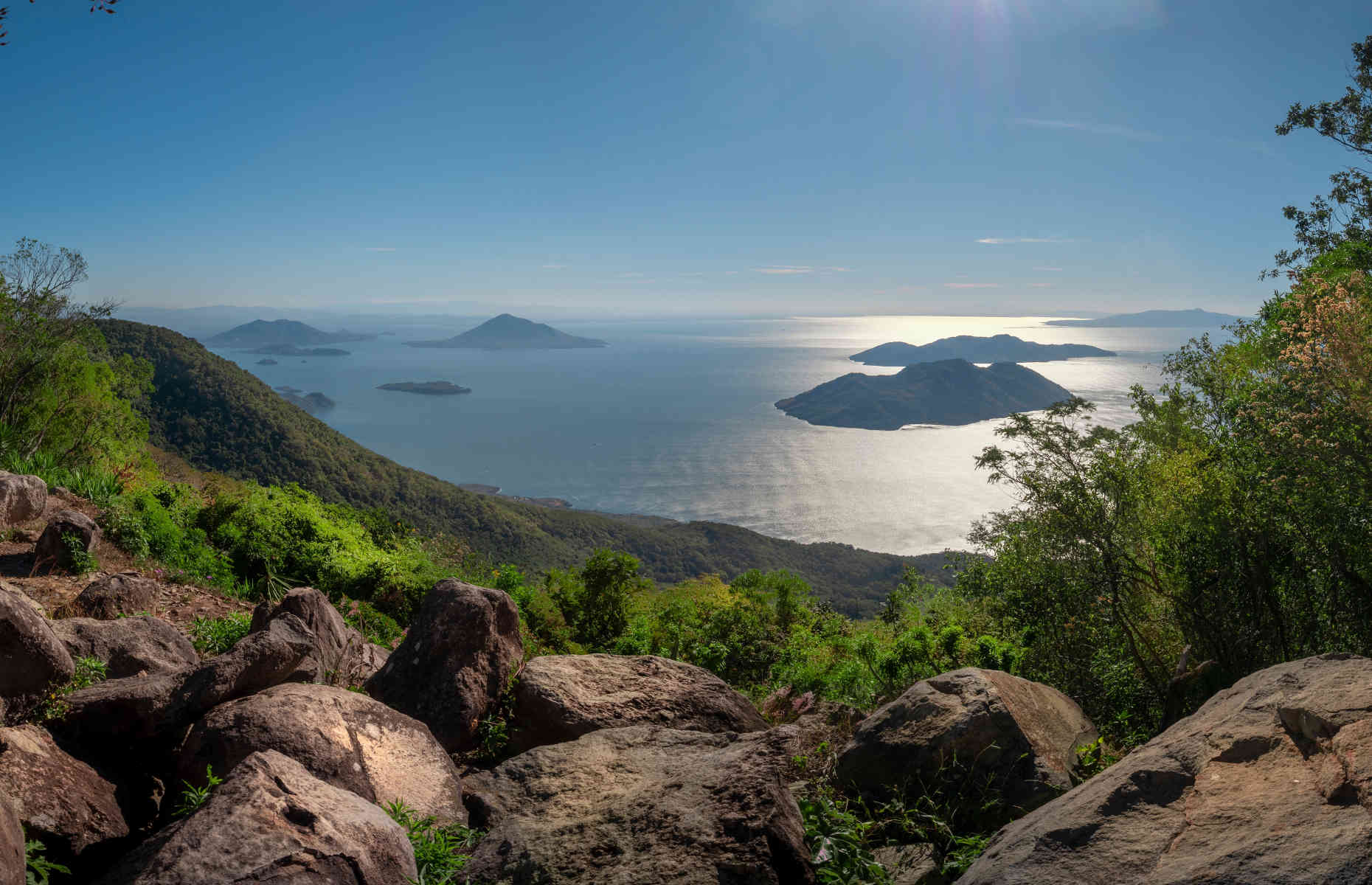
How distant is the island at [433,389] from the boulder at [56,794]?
190527 millimetres

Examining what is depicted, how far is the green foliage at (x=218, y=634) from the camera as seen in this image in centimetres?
716

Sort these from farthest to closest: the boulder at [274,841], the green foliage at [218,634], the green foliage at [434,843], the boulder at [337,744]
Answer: the green foliage at [218,634] → the boulder at [337,744] → the green foliage at [434,843] → the boulder at [274,841]

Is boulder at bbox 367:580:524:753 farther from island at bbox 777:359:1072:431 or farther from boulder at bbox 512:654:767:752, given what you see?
island at bbox 777:359:1072:431

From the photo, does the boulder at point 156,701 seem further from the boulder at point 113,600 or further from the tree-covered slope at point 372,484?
the tree-covered slope at point 372,484

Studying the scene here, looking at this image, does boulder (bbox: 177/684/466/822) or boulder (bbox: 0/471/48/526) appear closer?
boulder (bbox: 177/684/466/822)

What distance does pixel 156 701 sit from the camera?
4.72 meters

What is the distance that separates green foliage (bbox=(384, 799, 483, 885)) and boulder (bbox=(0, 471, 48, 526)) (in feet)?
29.4

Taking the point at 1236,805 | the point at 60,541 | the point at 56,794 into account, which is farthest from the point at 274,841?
the point at 60,541

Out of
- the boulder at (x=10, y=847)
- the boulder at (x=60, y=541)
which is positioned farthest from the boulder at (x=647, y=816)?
the boulder at (x=60, y=541)

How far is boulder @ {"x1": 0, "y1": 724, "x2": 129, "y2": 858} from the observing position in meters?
3.79

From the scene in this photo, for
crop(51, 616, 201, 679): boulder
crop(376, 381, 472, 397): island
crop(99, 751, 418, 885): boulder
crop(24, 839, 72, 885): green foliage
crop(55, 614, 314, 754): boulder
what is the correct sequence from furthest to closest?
crop(376, 381, 472, 397): island → crop(51, 616, 201, 679): boulder → crop(55, 614, 314, 754): boulder → crop(24, 839, 72, 885): green foliage → crop(99, 751, 418, 885): boulder

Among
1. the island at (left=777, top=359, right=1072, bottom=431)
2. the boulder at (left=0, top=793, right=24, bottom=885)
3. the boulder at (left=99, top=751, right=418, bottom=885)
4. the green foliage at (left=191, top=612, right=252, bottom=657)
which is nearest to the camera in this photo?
the boulder at (left=0, top=793, right=24, bottom=885)

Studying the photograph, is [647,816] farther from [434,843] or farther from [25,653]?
[25,653]

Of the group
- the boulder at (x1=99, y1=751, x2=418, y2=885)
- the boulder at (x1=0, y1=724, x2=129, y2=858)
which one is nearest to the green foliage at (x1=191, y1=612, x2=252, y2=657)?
the boulder at (x1=0, y1=724, x2=129, y2=858)
